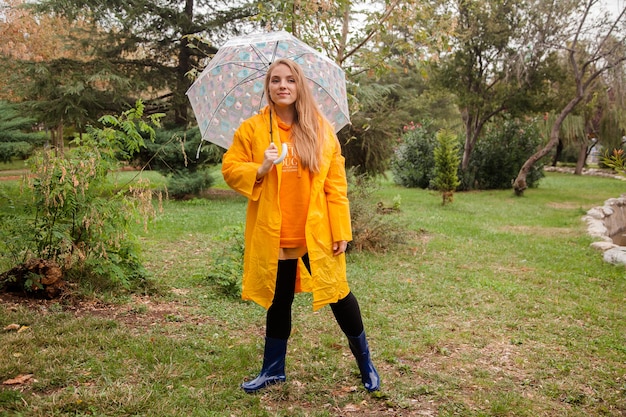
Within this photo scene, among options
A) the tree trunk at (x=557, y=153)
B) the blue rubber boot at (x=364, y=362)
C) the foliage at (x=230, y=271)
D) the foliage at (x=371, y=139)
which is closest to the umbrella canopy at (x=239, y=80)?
the blue rubber boot at (x=364, y=362)

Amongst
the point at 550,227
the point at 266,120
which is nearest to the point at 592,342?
the point at 266,120

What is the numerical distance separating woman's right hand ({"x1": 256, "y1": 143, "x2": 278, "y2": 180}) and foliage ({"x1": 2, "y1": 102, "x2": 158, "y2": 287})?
5.77ft

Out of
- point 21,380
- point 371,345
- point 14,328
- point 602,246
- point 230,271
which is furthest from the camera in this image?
point 602,246

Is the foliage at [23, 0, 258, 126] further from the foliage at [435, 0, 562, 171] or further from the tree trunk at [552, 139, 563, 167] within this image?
the tree trunk at [552, 139, 563, 167]

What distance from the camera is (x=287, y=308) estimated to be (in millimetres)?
3039

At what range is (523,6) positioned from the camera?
51.0ft

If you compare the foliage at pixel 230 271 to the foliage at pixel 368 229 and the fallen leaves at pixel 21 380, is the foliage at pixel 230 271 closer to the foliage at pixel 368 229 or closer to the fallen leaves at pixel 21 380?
the foliage at pixel 368 229

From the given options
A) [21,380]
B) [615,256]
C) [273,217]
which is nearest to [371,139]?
[615,256]

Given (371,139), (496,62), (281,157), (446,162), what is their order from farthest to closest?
(496,62) < (371,139) < (446,162) < (281,157)

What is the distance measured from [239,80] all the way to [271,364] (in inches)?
71.0

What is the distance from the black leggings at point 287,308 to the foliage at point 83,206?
1716mm

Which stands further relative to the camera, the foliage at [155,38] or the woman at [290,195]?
the foliage at [155,38]

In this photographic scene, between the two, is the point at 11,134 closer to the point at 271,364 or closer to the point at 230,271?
the point at 230,271

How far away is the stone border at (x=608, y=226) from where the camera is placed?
6993mm
